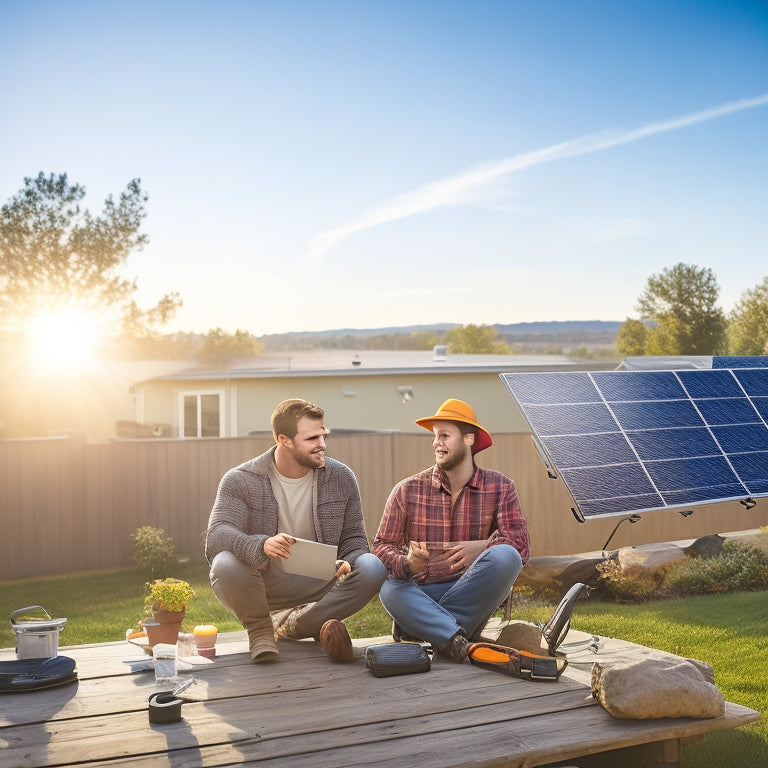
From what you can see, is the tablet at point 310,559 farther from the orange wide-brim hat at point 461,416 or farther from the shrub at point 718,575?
the shrub at point 718,575

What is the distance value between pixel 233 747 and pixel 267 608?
4.50 feet

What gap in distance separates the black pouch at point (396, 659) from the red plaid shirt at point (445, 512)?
0.79m

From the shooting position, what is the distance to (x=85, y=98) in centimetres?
3106

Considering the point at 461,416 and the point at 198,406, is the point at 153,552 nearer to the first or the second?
the point at 461,416

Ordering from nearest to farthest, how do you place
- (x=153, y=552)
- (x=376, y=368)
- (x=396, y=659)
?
(x=396, y=659), (x=153, y=552), (x=376, y=368)

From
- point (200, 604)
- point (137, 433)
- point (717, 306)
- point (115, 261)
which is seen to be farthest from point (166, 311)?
point (717, 306)

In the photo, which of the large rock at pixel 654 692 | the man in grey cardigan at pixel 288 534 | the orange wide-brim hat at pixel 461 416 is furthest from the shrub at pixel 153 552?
the large rock at pixel 654 692

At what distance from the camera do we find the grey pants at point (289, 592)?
15.9 feet

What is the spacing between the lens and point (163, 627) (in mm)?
5090

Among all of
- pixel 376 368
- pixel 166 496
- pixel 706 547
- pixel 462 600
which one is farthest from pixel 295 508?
pixel 376 368

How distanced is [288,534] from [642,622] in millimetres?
3453

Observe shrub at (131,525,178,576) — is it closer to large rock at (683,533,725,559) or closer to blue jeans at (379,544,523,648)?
large rock at (683,533,725,559)

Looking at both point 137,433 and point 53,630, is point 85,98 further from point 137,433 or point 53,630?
point 53,630

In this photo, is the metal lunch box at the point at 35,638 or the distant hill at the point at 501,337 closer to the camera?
the metal lunch box at the point at 35,638
